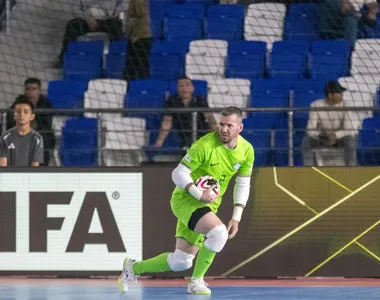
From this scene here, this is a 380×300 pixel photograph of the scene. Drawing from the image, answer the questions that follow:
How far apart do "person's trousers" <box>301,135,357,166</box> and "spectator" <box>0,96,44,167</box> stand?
294 centimetres

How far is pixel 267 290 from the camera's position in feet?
33.4

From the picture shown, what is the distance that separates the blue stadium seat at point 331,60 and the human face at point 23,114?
186 inches

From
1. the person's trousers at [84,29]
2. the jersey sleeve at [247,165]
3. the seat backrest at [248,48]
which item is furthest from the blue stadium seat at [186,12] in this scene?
the jersey sleeve at [247,165]

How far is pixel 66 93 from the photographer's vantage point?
561 inches

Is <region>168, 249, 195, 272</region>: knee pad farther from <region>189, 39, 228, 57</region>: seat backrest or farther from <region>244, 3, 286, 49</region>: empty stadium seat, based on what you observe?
<region>244, 3, 286, 49</region>: empty stadium seat

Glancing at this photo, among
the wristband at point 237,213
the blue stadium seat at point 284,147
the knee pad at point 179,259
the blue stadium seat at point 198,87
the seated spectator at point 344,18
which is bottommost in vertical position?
the knee pad at point 179,259

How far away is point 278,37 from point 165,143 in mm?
3730

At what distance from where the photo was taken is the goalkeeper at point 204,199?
9.18m

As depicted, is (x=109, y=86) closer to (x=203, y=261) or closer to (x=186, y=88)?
(x=186, y=88)

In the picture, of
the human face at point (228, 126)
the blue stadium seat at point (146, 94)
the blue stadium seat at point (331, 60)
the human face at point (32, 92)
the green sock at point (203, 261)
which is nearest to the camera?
the human face at point (228, 126)

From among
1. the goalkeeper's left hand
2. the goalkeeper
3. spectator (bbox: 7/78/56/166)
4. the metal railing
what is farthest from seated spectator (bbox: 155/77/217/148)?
the goalkeeper's left hand

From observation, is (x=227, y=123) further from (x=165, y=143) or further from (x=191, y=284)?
(x=165, y=143)

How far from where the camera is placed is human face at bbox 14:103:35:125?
11297 mm

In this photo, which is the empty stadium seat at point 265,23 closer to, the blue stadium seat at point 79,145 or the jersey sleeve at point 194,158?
the blue stadium seat at point 79,145
